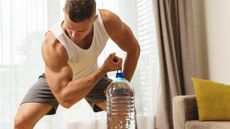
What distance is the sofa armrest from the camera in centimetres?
284

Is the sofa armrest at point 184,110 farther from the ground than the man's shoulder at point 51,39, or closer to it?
closer to it

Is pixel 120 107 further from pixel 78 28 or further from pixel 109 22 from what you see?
pixel 109 22

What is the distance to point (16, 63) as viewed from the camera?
320 centimetres

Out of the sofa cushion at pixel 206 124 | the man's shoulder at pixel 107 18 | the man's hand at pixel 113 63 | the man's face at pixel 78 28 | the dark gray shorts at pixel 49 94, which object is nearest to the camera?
the man's hand at pixel 113 63

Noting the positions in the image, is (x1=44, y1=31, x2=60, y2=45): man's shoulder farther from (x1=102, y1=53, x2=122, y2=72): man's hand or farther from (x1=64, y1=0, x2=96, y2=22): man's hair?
(x1=102, y1=53, x2=122, y2=72): man's hand

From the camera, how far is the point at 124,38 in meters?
2.15

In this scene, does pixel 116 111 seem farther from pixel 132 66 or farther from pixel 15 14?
pixel 15 14

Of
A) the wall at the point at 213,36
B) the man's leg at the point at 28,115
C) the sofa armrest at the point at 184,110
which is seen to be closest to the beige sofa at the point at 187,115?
the sofa armrest at the point at 184,110

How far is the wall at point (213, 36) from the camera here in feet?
11.3

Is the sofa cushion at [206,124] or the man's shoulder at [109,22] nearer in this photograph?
the man's shoulder at [109,22]

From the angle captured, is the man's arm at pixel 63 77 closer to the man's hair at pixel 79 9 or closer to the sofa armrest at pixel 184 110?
the man's hair at pixel 79 9

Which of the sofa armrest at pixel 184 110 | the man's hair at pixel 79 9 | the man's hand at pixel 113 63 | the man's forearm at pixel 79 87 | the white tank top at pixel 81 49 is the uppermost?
the man's hair at pixel 79 9

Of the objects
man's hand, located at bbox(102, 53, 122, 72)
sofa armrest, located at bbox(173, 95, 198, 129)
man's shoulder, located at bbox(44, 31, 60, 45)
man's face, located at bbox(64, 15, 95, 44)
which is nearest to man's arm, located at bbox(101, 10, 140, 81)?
man's face, located at bbox(64, 15, 95, 44)

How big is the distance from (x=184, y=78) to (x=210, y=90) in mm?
805
